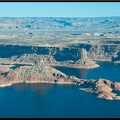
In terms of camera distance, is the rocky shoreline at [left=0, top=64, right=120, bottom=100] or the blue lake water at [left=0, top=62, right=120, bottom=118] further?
the rocky shoreline at [left=0, top=64, right=120, bottom=100]

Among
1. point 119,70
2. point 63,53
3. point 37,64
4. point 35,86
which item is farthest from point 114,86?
point 63,53

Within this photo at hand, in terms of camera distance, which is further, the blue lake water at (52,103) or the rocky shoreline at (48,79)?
the rocky shoreline at (48,79)

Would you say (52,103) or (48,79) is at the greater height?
(48,79)

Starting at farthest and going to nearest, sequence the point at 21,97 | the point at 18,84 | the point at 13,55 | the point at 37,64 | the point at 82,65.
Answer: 1. the point at 13,55
2. the point at 82,65
3. the point at 37,64
4. the point at 18,84
5. the point at 21,97

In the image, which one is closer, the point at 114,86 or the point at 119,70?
the point at 114,86

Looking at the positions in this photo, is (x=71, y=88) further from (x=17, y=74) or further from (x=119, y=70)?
(x=119, y=70)

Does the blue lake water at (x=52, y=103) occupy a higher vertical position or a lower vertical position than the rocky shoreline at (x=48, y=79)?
lower

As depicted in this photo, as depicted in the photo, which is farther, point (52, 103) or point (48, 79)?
point (48, 79)

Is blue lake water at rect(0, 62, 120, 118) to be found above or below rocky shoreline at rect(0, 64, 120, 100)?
below
